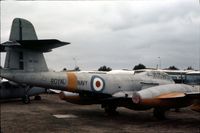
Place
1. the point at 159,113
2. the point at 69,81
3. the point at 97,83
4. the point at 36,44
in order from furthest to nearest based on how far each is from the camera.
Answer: the point at 97,83 → the point at 159,113 → the point at 69,81 → the point at 36,44

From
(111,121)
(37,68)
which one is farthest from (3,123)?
(111,121)

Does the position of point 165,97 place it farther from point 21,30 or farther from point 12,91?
point 12,91

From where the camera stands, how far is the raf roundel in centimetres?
1488

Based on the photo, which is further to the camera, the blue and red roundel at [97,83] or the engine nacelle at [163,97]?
the blue and red roundel at [97,83]

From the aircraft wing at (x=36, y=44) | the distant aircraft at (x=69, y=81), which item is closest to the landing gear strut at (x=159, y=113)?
the distant aircraft at (x=69, y=81)

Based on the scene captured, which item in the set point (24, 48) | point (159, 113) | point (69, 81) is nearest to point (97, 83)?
point (69, 81)

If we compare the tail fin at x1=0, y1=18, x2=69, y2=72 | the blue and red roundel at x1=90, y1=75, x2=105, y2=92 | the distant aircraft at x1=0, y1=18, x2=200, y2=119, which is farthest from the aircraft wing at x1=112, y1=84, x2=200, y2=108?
the tail fin at x1=0, y1=18, x2=69, y2=72

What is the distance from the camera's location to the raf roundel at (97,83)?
1488 cm

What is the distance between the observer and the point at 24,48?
13.9m

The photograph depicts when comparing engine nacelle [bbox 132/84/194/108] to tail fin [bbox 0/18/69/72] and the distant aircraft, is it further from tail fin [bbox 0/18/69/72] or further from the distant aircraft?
tail fin [bbox 0/18/69/72]

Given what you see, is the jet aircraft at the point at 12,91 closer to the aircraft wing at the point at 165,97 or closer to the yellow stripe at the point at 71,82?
the yellow stripe at the point at 71,82

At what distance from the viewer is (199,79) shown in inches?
1614

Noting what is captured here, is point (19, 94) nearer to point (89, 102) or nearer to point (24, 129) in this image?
point (89, 102)

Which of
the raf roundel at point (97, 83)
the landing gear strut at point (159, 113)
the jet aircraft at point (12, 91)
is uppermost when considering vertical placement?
the raf roundel at point (97, 83)
